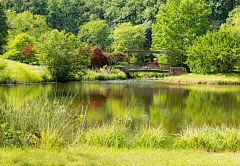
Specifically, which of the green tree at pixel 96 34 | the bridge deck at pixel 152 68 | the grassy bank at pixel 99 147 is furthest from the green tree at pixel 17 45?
the grassy bank at pixel 99 147

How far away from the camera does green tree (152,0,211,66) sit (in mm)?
30828

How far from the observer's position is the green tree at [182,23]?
101ft

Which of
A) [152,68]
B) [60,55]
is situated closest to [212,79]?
[152,68]

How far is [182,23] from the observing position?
31828 mm

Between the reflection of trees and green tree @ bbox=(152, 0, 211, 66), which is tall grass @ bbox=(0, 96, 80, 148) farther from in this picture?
green tree @ bbox=(152, 0, 211, 66)

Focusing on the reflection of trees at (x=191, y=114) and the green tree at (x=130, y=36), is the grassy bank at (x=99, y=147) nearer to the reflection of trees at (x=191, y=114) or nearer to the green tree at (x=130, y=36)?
the reflection of trees at (x=191, y=114)

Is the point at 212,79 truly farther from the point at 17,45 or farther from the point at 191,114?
the point at 17,45

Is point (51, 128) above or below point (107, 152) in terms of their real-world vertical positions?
above

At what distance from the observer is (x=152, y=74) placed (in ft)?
118

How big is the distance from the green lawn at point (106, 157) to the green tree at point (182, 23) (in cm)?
2701

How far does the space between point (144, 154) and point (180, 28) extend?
28.6 meters

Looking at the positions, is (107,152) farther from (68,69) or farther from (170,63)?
(170,63)

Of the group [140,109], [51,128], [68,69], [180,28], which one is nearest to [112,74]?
[68,69]

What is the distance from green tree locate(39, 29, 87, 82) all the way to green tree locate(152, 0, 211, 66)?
11.9m
